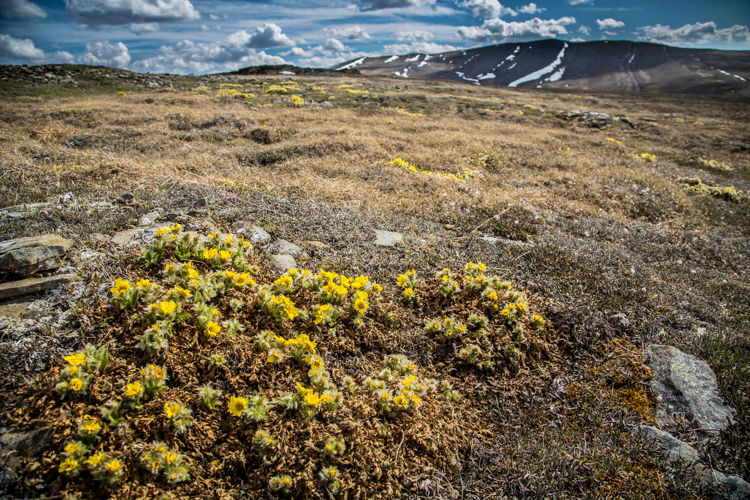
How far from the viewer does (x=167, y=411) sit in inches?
118

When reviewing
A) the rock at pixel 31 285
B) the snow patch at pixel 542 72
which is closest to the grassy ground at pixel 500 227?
the rock at pixel 31 285

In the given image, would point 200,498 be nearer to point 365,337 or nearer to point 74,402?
point 74,402

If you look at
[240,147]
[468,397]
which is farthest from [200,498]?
[240,147]

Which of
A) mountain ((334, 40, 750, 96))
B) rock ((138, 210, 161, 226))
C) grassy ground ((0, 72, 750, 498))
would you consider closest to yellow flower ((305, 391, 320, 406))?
grassy ground ((0, 72, 750, 498))

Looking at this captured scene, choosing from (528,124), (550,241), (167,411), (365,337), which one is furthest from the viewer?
(528,124)

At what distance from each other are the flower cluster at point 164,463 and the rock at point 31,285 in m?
2.32

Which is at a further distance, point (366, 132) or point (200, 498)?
point (366, 132)

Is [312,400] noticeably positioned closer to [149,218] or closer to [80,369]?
[80,369]

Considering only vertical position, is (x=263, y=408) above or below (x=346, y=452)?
above

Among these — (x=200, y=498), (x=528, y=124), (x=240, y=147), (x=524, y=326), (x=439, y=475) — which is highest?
(x=528, y=124)

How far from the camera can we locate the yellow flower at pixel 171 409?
299 centimetres

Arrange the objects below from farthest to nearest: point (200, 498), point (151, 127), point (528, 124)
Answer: point (528, 124)
point (151, 127)
point (200, 498)

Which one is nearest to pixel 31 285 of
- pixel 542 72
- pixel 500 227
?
pixel 500 227

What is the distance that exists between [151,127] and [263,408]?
1693 centimetres
